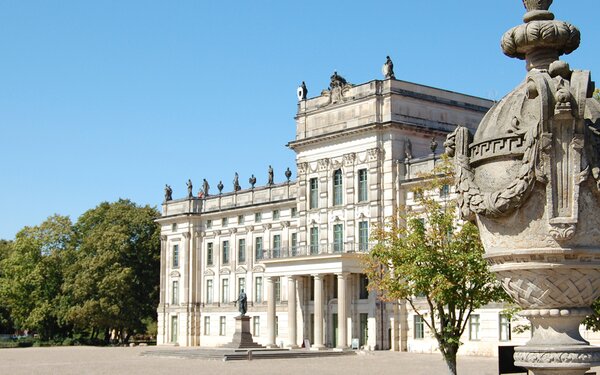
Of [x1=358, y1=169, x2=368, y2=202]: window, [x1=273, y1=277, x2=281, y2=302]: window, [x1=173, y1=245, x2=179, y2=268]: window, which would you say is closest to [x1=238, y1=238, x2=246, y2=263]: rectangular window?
[x1=273, y1=277, x2=281, y2=302]: window

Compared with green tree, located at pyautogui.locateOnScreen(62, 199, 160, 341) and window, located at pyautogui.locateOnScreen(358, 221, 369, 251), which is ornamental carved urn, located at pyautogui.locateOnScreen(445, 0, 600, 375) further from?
green tree, located at pyautogui.locateOnScreen(62, 199, 160, 341)

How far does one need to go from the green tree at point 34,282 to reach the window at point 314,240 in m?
28.6

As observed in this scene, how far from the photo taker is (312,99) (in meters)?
62.7

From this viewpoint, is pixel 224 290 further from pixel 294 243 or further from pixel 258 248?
pixel 294 243

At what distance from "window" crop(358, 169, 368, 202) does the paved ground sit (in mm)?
10108

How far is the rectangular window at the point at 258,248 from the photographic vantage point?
6938 centimetres

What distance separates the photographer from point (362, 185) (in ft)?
192

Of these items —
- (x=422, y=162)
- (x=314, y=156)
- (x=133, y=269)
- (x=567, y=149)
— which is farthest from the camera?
(x=133, y=269)

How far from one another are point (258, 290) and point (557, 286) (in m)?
60.8

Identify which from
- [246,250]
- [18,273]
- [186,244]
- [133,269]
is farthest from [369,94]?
[18,273]

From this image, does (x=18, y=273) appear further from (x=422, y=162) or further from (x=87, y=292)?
(x=422, y=162)

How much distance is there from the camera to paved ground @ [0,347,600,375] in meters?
38.6

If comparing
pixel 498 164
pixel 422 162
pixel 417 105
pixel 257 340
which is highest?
pixel 417 105

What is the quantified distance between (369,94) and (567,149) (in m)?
49.2
